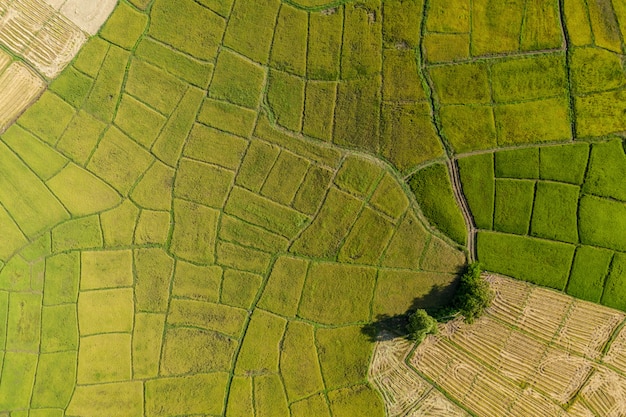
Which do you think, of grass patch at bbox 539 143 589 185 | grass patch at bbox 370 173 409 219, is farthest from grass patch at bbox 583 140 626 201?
grass patch at bbox 370 173 409 219

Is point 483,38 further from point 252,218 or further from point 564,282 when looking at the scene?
point 252,218

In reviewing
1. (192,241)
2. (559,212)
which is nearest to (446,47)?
(559,212)

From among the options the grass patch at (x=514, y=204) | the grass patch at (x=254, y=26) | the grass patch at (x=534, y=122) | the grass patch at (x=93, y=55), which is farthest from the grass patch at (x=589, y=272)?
the grass patch at (x=93, y=55)

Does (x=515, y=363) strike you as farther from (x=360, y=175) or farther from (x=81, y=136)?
(x=81, y=136)

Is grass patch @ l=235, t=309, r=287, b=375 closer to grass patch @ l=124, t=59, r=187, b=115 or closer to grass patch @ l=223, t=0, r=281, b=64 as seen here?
grass patch @ l=124, t=59, r=187, b=115

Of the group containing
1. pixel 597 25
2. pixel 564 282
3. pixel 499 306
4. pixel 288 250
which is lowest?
pixel 288 250

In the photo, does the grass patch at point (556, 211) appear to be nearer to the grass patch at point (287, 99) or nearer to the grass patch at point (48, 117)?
the grass patch at point (287, 99)

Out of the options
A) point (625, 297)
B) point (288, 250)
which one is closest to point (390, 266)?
point (288, 250)
